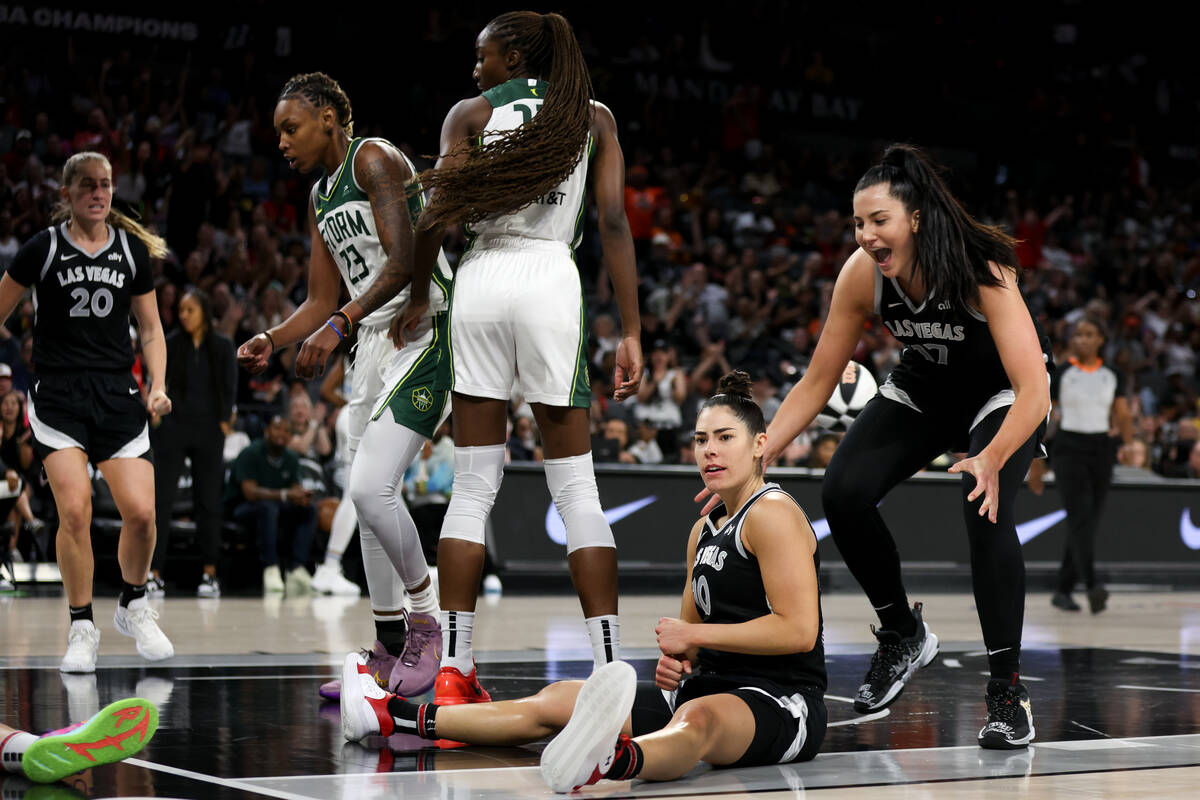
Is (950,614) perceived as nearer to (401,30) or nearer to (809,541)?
(809,541)

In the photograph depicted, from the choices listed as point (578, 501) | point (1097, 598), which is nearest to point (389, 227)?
point (578, 501)

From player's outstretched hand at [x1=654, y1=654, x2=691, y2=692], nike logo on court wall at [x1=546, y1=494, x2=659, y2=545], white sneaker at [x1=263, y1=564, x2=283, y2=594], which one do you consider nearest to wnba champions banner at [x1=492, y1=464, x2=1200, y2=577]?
nike logo on court wall at [x1=546, y1=494, x2=659, y2=545]

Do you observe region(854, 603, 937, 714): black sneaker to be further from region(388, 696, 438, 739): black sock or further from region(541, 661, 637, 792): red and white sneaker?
region(541, 661, 637, 792): red and white sneaker

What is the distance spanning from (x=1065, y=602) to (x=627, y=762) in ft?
25.8

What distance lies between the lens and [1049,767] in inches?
149

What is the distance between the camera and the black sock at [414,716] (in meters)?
3.92

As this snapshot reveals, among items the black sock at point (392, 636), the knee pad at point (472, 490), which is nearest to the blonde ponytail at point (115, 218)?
the black sock at point (392, 636)

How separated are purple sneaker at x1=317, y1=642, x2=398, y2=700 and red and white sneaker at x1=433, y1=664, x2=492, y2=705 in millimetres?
624

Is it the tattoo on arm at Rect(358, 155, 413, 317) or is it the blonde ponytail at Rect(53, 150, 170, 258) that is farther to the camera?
the blonde ponytail at Rect(53, 150, 170, 258)

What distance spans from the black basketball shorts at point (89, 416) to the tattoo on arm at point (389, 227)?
159cm

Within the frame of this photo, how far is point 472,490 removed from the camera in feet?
14.1

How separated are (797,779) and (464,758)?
88cm

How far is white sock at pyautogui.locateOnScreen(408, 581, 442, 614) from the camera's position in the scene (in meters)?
4.73

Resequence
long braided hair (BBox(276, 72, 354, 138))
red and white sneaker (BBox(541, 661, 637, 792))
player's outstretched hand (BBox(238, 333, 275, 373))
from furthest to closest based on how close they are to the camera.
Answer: long braided hair (BBox(276, 72, 354, 138))
player's outstretched hand (BBox(238, 333, 275, 373))
red and white sneaker (BBox(541, 661, 637, 792))
